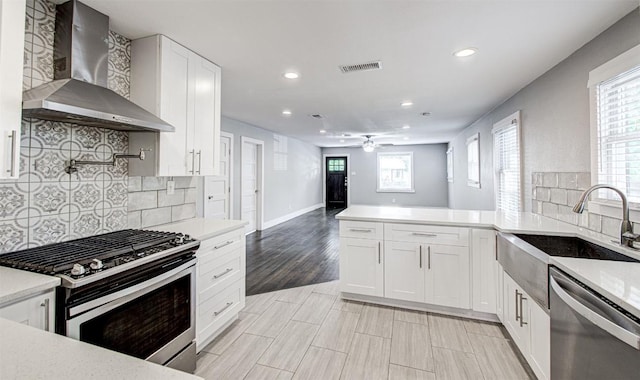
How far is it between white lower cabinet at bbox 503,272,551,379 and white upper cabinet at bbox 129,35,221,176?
2731mm

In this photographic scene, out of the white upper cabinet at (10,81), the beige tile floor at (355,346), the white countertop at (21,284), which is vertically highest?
the white upper cabinet at (10,81)

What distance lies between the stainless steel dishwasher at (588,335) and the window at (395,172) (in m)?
8.89

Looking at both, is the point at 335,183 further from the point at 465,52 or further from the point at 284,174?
the point at 465,52

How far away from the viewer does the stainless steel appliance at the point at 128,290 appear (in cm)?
128

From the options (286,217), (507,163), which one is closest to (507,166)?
(507,163)

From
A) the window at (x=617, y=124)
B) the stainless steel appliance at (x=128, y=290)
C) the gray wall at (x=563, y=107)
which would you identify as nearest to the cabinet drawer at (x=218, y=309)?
the stainless steel appliance at (x=128, y=290)

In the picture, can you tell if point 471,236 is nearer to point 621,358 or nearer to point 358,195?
point 621,358

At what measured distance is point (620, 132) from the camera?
6.28 ft

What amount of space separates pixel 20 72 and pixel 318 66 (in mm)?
2116

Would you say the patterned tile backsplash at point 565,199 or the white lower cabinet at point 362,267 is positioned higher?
the patterned tile backsplash at point 565,199

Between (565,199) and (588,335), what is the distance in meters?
1.76

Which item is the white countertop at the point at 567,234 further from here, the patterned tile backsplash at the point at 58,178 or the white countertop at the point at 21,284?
the white countertop at the point at 21,284

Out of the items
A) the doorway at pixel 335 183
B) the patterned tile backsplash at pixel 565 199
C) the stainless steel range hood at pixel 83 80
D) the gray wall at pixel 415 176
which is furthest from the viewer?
the doorway at pixel 335 183

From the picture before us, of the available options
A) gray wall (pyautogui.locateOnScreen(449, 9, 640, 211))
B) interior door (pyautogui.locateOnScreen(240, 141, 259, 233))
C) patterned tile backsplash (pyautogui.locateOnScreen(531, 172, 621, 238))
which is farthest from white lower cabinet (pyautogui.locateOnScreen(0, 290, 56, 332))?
interior door (pyautogui.locateOnScreen(240, 141, 259, 233))
